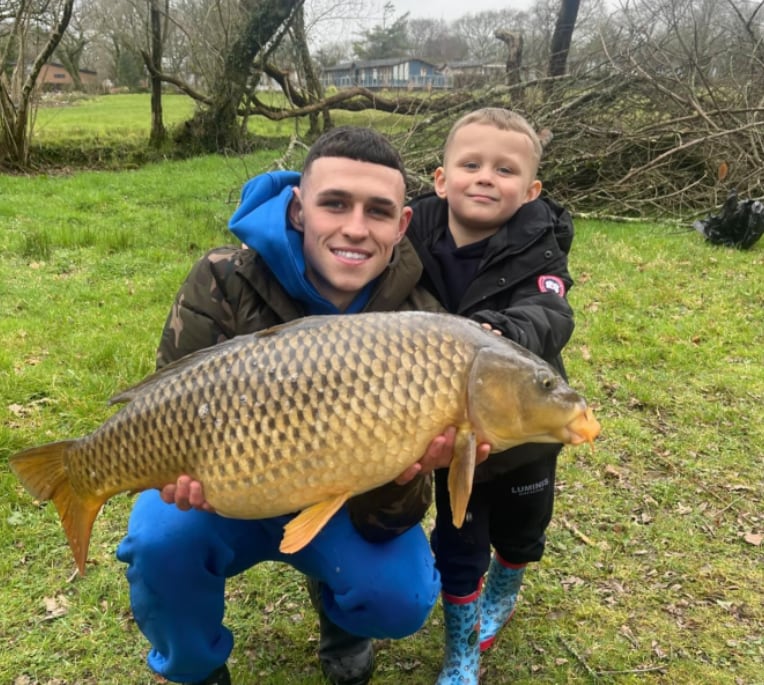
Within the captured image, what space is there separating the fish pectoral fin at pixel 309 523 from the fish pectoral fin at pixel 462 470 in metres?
0.18

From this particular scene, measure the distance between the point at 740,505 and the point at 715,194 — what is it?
4614 millimetres

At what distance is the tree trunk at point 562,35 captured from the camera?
754cm

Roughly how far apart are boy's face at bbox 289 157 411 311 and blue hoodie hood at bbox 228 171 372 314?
4cm

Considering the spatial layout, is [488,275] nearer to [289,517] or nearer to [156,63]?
[289,517]

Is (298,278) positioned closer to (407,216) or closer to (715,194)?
(407,216)

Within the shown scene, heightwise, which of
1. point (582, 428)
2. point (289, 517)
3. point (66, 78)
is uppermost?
point (66, 78)

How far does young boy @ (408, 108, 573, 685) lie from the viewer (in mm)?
1515

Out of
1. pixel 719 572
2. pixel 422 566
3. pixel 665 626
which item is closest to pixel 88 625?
pixel 422 566

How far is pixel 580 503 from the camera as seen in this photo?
7.79ft

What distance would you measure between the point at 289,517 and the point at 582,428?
61 centimetres

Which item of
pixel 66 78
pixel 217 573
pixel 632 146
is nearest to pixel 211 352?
pixel 217 573

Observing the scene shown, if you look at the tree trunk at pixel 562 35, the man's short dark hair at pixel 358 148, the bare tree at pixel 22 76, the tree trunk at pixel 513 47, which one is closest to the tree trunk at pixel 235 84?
the bare tree at pixel 22 76

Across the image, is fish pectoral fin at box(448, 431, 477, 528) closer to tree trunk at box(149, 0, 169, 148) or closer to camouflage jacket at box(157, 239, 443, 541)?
camouflage jacket at box(157, 239, 443, 541)

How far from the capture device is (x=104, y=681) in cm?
163
